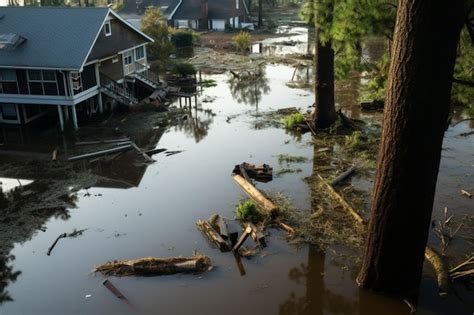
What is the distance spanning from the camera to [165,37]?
4562 centimetres

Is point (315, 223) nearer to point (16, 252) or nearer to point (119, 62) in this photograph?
point (16, 252)

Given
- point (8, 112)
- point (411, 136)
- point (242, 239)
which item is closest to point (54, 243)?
point (242, 239)

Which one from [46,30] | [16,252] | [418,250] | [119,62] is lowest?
[16,252]

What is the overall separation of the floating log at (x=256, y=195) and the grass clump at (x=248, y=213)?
407 mm

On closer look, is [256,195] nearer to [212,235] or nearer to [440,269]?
[212,235]

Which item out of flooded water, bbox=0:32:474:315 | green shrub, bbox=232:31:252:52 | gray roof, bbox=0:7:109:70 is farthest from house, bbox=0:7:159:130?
green shrub, bbox=232:31:252:52

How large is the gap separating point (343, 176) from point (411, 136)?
8.66 meters

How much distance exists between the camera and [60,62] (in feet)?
74.6

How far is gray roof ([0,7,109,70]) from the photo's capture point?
75.4 ft

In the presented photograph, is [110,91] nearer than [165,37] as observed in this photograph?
Yes

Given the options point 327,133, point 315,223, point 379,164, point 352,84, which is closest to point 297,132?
point 327,133

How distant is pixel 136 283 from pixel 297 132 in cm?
1371

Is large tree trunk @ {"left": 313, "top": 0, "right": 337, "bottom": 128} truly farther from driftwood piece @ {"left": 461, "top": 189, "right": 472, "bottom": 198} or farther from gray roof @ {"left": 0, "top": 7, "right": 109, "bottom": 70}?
gray roof @ {"left": 0, "top": 7, "right": 109, "bottom": 70}

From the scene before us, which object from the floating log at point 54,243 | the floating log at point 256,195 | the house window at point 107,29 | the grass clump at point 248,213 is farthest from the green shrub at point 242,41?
the floating log at point 54,243
